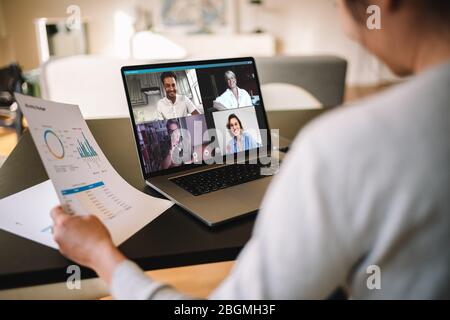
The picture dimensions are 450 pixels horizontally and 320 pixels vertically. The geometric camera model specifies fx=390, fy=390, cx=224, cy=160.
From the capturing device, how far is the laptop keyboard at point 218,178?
0.91 meters

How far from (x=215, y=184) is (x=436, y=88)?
591 millimetres

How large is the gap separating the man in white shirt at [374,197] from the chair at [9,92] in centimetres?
325

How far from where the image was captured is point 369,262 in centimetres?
46

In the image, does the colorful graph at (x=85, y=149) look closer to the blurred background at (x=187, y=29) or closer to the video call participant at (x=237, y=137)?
the video call participant at (x=237, y=137)

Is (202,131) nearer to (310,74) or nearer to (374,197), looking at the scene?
(374,197)

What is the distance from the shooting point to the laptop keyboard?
0.91m

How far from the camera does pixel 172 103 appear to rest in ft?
3.22

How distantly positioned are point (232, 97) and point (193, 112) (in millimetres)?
133

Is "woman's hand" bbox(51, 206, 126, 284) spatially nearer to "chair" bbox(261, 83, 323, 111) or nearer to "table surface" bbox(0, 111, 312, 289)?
"table surface" bbox(0, 111, 312, 289)

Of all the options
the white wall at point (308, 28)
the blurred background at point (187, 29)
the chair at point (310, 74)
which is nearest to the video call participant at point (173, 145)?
the chair at point (310, 74)

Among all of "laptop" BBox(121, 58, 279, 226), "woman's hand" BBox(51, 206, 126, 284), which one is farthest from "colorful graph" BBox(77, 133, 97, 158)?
"woman's hand" BBox(51, 206, 126, 284)

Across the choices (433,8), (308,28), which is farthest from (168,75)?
(308,28)
